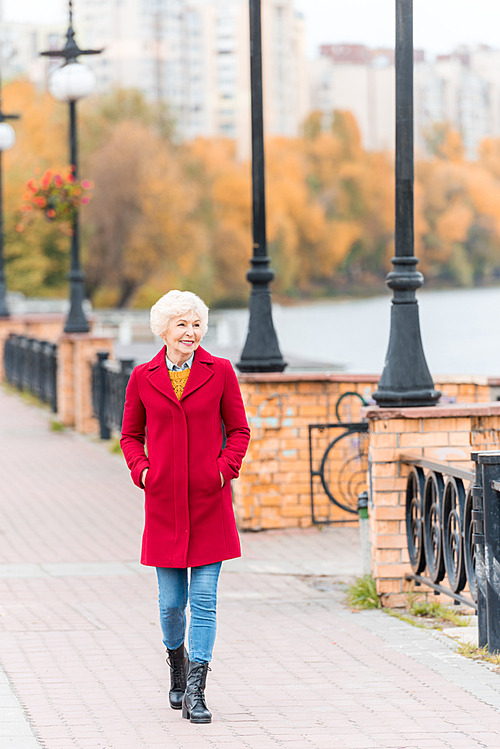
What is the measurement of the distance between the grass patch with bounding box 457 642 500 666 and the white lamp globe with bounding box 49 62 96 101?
11.1 metres

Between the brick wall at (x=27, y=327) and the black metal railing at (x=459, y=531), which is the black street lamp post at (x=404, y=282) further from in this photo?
the brick wall at (x=27, y=327)

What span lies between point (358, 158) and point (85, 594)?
88190 millimetres

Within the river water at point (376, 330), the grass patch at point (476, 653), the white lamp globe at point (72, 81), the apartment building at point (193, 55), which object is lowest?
the river water at point (376, 330)

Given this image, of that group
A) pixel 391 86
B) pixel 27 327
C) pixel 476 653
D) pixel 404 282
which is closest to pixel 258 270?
pixel 404 282

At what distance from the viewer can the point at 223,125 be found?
136 m

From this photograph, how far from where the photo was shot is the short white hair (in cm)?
439

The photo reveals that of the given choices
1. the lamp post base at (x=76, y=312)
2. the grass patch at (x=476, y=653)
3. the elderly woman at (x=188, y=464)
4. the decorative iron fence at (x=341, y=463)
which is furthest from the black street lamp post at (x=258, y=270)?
the lamp post base at (x=76, y=312)

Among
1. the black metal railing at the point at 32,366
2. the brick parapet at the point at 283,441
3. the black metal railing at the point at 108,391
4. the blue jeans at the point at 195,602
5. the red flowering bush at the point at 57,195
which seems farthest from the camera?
the black metal railing at the point at 32,366

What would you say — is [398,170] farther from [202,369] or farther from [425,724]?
[425,724]

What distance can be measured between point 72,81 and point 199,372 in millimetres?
11463

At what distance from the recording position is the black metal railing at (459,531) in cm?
514

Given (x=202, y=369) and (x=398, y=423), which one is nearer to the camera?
(x=202, y=369)

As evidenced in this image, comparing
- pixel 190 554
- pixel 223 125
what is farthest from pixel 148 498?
pixel 223 125

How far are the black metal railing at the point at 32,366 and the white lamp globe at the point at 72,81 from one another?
183 inches
